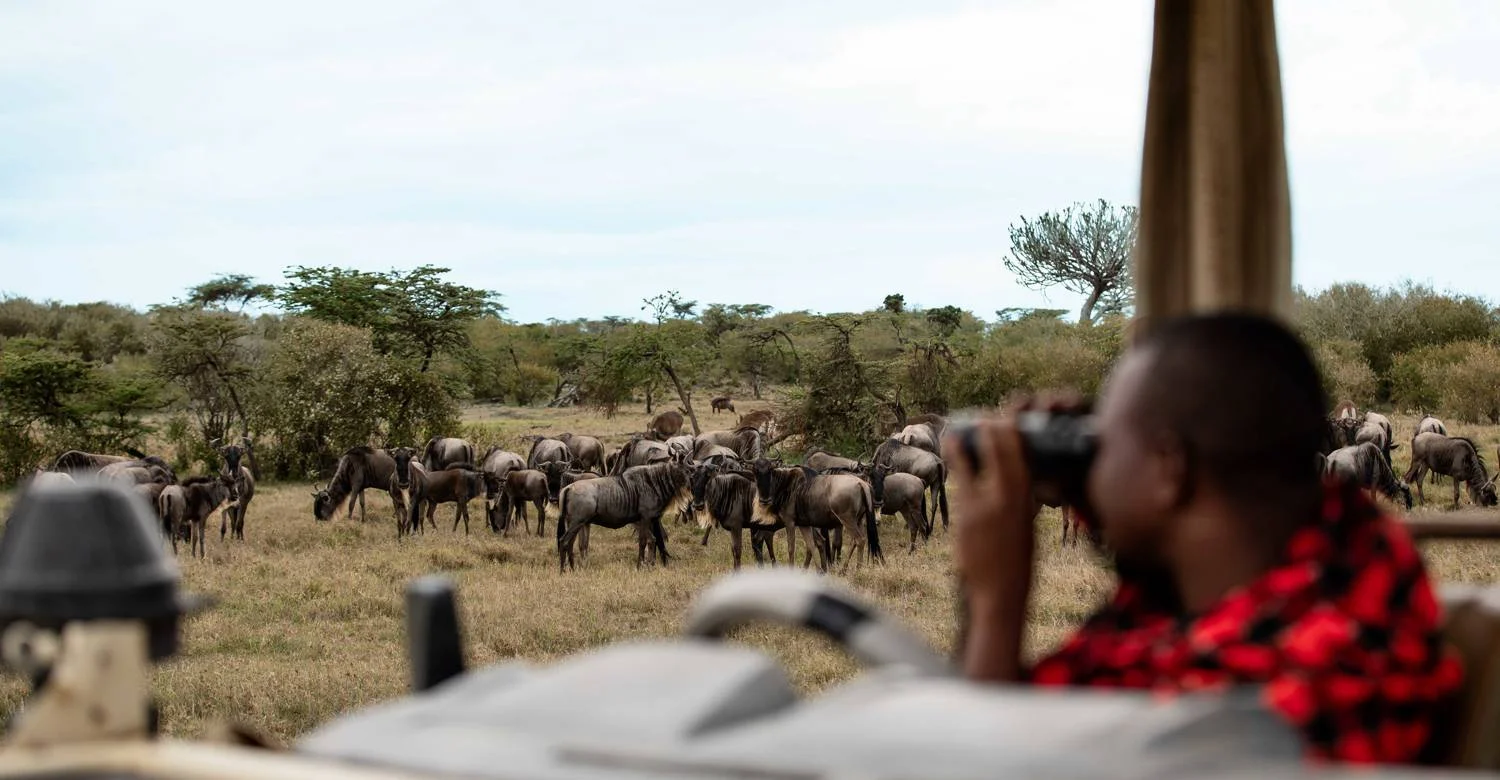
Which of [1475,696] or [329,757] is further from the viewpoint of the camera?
[1475,696]

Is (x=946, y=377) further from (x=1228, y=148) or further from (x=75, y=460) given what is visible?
(x=1228, y=148)

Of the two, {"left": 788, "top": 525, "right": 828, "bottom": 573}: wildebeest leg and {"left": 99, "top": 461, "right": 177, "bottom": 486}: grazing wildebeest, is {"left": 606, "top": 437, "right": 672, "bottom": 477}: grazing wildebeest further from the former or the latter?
{"left": 99, "top": 461, "right": 177, "bottom": 486}: grazing wildebeest

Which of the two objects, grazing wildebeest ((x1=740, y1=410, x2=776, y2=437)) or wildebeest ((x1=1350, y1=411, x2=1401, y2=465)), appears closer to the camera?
wildebeest ((x1=1350, y1=411, x2=1401, y2=465))

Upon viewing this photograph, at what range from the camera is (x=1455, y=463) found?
58.9 feet

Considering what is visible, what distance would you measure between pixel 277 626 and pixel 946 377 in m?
21.6

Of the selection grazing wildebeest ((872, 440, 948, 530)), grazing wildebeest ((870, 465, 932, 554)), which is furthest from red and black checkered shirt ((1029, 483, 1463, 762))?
grazing wildebeest ((872, 440, 948, 530))

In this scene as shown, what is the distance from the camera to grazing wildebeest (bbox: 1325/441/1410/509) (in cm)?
1686

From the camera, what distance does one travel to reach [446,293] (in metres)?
34.6

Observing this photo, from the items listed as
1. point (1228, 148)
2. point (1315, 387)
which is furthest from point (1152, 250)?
point (1315, 387)

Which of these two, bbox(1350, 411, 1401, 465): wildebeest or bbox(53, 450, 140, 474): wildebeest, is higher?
bbox(1350, 411, 1401, 465): wildebeest

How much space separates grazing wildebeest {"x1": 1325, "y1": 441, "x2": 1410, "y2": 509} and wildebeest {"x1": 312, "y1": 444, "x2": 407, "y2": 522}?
11644 millimetres

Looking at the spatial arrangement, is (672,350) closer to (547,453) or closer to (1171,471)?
(547,453)

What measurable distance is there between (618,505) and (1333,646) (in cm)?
1446

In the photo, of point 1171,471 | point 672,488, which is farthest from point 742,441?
point 1171,471
